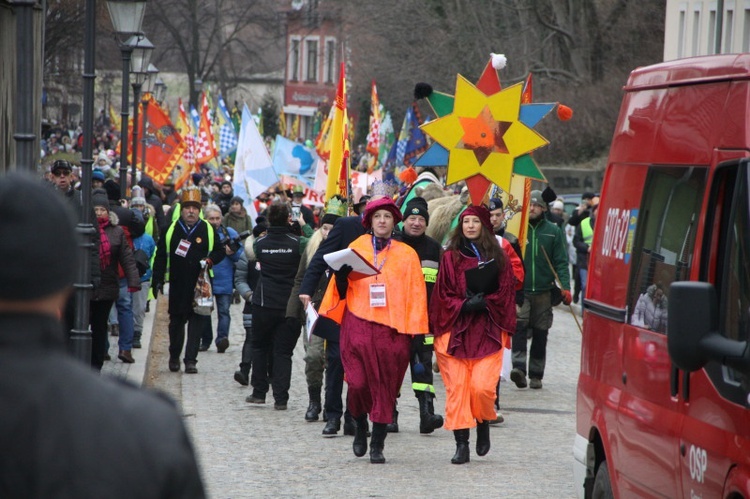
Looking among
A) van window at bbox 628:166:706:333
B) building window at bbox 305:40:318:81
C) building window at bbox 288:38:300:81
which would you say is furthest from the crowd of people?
building window at bbox 288:38:300:81

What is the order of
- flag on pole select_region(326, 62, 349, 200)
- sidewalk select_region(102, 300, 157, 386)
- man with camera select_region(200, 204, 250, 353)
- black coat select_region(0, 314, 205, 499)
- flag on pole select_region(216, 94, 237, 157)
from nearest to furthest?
1. black coat select_region(0, 314, 205, 499)
2. sidewalk select_region(102, 300, 157, 386)
3. flag on pole select_region(326, 62, 349, 200)
4. man with camera select_region(200, 204, 250, 353)
5. flag on pole select_region(216, 94, 237, 157)

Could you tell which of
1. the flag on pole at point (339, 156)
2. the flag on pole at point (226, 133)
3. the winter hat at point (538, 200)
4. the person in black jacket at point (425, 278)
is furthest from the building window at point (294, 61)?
the person in black jacket at point (425, 278)

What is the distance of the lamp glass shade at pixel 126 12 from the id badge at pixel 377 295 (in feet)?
19.7

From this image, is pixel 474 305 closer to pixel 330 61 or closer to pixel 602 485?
pixel 602 485

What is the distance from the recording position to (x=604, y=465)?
648 cm

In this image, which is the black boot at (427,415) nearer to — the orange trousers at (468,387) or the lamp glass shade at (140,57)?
the orange trousers at (468,387)

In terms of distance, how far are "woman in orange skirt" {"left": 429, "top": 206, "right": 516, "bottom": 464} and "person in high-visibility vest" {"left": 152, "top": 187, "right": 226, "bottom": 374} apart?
5.25 metres

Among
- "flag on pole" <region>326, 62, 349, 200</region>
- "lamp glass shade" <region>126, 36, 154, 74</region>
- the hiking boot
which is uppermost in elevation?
"lamp glass shade" <region>126, 36, 154, 74</region>

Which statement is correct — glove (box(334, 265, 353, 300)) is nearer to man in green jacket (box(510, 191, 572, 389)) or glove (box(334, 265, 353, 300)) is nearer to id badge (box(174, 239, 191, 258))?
man in green jacket (box(510, 191, 572, 389))

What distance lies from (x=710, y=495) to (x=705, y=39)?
3318 centimetres

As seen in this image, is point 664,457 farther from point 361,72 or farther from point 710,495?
point 361,72

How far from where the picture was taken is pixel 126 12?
14.4m

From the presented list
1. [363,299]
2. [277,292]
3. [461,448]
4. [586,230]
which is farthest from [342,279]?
[586,230]

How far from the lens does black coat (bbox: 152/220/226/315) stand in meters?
14.4
